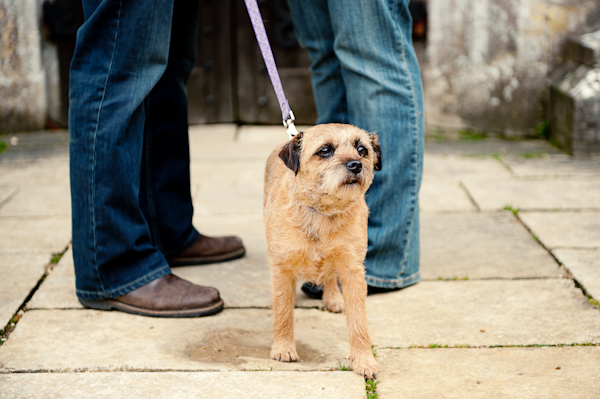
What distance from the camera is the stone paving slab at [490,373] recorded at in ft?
7.11

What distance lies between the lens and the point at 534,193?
447 centimetres

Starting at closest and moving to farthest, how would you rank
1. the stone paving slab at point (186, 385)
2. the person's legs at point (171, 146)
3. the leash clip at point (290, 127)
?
the stone paving slab at point (186, 385) → the leash clip at point (290, 127) → the person's legs at point (171, 146)

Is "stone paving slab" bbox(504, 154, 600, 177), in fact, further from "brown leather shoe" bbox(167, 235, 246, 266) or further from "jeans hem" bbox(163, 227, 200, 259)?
"jeans hem" bbox(163, 227, 200, 259)

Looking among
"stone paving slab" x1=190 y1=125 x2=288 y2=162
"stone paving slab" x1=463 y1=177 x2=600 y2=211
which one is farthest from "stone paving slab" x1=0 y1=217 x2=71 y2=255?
"stone paving slab" x1=463 y1=177 x2=600 y2=211

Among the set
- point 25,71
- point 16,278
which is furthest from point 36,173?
point 16,278

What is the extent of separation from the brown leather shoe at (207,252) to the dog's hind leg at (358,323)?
111cm

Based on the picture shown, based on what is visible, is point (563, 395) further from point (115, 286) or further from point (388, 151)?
point (115, 286)

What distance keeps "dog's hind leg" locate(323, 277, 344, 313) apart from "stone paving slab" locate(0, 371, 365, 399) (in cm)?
57

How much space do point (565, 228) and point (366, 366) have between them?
1984 mm

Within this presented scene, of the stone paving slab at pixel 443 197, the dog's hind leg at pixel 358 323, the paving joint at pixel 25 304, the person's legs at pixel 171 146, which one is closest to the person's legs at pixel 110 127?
the paving joint at pixel 25 304

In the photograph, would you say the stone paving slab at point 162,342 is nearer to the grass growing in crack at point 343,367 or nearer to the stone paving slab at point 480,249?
the grass growing in crack at point 343,367

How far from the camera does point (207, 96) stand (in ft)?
21.8

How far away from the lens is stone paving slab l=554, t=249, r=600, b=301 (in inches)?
117

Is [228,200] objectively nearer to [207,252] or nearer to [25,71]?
[207,252]
